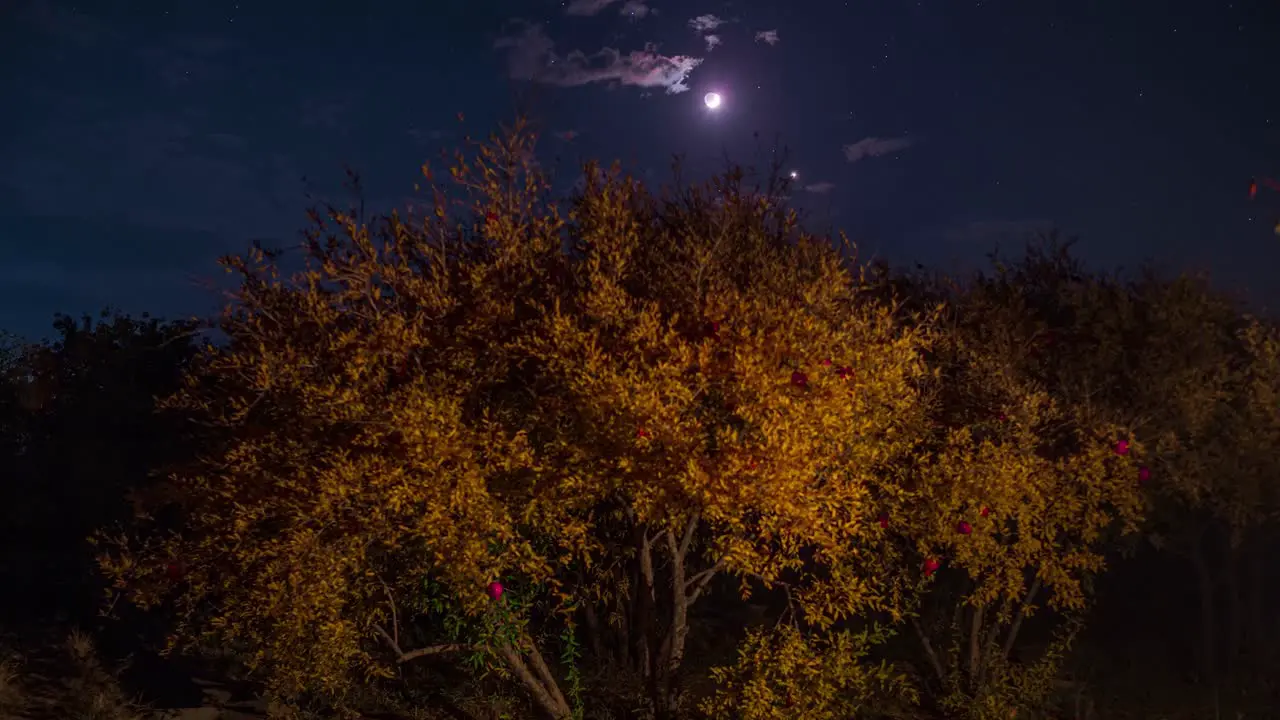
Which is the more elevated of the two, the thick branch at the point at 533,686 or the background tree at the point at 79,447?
the background tree at the point at 79,447

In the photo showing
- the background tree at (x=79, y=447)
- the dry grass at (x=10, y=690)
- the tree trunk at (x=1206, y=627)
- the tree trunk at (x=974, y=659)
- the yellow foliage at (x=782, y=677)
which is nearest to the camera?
the yellow foliage at (x=782, y=677)

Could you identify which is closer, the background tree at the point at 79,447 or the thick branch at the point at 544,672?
the thick branch at the point at 544,672

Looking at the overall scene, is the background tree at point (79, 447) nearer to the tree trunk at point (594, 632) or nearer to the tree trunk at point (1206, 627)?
the tree trunk at point (594, 632)

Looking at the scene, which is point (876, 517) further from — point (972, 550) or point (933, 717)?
point (933, 717)

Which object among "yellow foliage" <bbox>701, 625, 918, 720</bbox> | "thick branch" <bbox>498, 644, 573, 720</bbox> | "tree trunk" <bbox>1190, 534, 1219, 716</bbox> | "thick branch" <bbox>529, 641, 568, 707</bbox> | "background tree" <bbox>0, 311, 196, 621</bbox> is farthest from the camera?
"background tree" <bbox>0, 311, 196, 621</bbox>

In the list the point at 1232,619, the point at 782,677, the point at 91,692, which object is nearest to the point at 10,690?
the point at 91,692

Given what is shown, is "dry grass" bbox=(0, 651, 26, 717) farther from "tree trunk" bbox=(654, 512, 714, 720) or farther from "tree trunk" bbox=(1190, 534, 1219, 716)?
"tree trunk" bbox=(1190, 534, 1219, 716)

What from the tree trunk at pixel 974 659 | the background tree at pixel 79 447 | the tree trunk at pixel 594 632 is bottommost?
the tree trunk at pixel 974 659

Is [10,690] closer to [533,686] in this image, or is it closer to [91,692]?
[91,692]

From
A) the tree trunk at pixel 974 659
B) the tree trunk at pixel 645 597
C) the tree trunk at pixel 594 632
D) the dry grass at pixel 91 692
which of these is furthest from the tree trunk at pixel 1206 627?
the dry grass at pixel 91 692

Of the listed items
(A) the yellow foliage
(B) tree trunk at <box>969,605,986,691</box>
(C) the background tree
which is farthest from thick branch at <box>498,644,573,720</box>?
(C) the background tree

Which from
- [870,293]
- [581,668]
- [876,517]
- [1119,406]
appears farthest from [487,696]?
[1119,406]

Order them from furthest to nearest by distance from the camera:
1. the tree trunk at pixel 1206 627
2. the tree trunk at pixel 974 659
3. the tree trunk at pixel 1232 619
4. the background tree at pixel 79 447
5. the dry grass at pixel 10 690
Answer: the background tree at pixel 79 447, the tree trunk at pixel 1232 619, the tree trunk at pixel 1206 627, the tree trunk at pixel 974 659, the dry grass at pixel 10 690

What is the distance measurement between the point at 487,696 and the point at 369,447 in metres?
6.41
